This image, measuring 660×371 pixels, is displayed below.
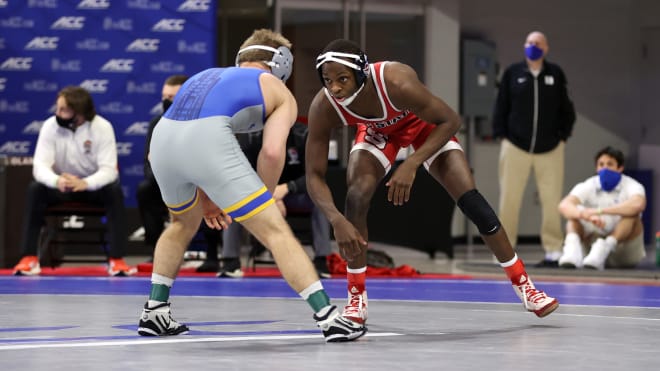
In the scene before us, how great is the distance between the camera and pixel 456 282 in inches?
355

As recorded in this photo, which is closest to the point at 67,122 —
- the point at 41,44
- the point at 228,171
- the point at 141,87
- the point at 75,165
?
the point at 75,165

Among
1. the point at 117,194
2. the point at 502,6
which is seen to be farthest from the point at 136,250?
the point at 502,6

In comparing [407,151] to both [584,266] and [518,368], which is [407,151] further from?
[518,368]

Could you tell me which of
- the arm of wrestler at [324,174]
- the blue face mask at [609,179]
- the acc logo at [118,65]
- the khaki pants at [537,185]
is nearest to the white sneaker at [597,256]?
the blue face mask at [609,179]

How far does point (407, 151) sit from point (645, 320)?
591 cm

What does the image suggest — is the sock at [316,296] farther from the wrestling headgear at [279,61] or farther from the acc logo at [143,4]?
the acc logo at [143,4]

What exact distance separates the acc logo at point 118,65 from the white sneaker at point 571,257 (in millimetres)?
4473

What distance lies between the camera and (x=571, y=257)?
9.98 metres

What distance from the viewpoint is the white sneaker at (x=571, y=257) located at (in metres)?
9.95

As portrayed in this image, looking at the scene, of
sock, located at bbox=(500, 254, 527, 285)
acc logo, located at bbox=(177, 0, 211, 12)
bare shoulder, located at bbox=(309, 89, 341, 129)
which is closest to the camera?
bare shoulder, located at bbox=(309, 89, 341, 129)

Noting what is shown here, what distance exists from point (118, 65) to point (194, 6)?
92 centimetres

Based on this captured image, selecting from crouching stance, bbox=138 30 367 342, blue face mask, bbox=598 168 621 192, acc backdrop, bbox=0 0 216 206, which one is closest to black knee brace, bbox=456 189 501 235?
crouching stance, bbox=138 30 367 342

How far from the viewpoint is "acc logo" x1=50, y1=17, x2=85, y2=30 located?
1175 centimetres

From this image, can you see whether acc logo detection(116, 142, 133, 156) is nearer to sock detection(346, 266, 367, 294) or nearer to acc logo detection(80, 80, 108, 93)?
acc logo detection(80, 80, 108, 93)
